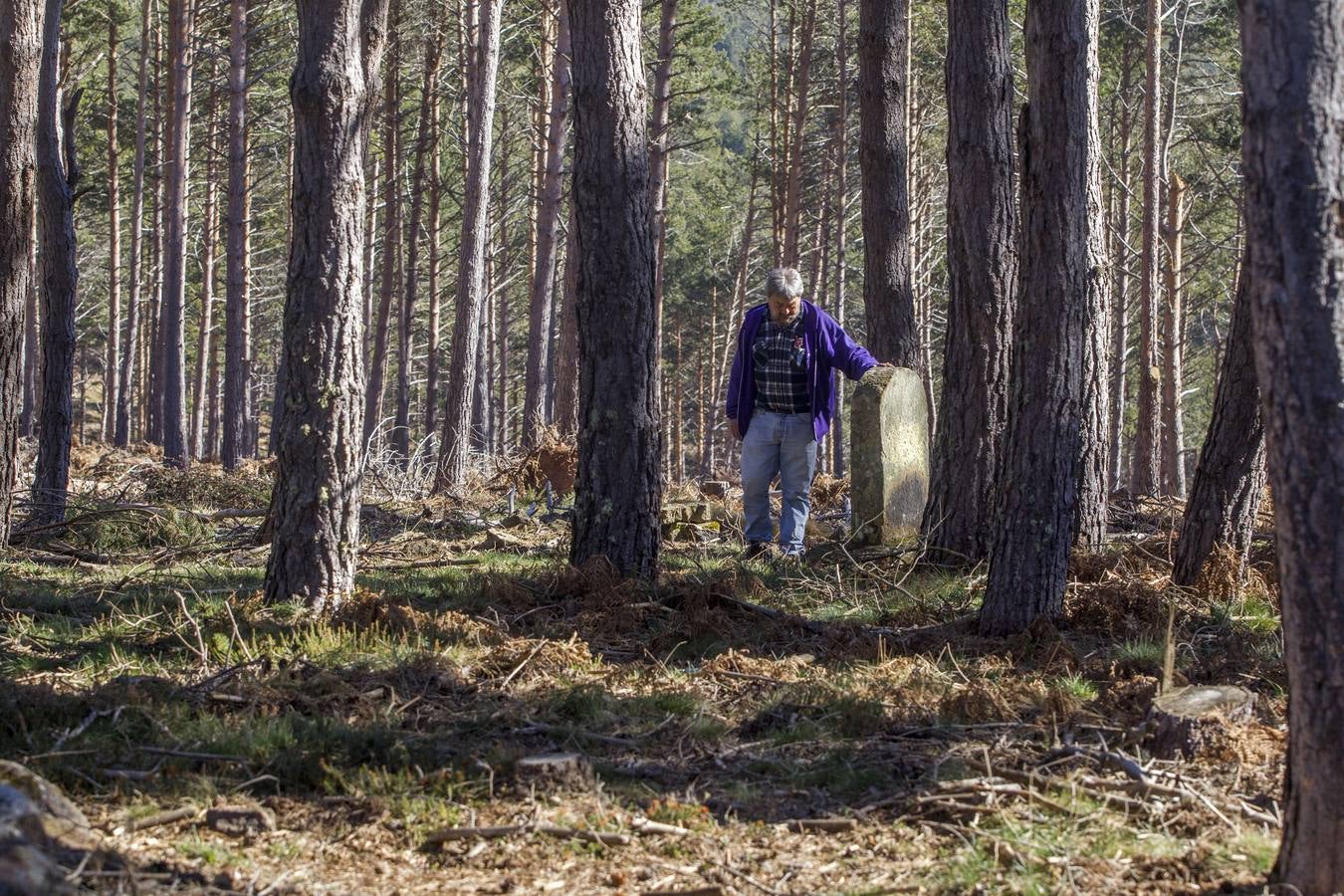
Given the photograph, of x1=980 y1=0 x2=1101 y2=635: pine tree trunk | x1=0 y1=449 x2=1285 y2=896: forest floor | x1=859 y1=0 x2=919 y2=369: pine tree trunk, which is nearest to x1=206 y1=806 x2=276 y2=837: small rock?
x1=0 y1=449 x2=1285 y2=896: forest floor

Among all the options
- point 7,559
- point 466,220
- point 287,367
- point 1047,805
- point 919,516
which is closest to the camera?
point 1047,805

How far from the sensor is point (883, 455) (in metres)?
9.38

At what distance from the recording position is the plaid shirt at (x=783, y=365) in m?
8.95

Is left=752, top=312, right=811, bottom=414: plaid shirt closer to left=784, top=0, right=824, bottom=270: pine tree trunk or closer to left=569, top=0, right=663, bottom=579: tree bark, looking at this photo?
left=569, top=0, right=663, bottom=579: tree bark

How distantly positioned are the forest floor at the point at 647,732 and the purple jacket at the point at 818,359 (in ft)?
4.25

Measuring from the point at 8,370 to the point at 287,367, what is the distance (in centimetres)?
379

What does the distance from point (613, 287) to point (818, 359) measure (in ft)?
6.39

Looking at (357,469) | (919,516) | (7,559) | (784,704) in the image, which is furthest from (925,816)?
(7,559)

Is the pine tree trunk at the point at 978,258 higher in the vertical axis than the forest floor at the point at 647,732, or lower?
higher

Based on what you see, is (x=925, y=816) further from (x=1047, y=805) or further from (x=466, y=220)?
(x=466, y=220)

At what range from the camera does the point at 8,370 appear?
9.20 metres

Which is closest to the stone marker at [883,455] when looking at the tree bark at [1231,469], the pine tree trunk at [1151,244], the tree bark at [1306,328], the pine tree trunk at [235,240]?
the tree bark at [1231,469]

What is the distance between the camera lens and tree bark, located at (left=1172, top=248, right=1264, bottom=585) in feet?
23.9

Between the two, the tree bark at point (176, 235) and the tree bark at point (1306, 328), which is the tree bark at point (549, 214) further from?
the tree bark at point (1306, 328)
